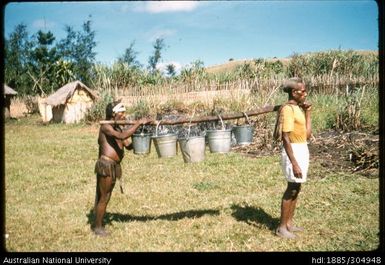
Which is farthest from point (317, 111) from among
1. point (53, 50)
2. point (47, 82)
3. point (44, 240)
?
point (53, 50)

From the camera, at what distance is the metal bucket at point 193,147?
5160mm

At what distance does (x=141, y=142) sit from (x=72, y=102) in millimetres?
21681

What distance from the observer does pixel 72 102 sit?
25.5 metres

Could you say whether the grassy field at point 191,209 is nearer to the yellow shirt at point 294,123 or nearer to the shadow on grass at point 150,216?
the shadow on grass at point 150,216

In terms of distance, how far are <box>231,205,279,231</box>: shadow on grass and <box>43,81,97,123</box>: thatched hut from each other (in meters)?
19.7

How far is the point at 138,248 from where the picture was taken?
16.8ft

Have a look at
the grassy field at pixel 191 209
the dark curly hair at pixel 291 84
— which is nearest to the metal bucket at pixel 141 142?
the grassy field at pixel 191 209

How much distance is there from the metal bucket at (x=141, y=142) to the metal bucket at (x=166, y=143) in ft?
0.72

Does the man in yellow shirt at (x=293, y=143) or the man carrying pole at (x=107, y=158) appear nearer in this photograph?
the man in yellow shirt at (x=293, y=143)

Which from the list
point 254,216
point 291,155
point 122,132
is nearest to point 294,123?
point 291,155

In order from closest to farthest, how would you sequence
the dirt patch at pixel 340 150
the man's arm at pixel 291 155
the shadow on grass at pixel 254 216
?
the man's arm at pixel 291 155
the shadow on grass at pixel 254 216
the dirt patch at pixel 340 150

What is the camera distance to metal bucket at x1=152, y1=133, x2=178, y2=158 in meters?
5.22
